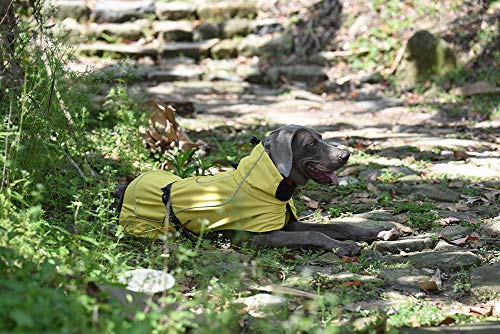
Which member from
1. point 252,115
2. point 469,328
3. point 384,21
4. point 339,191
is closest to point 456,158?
point 339,191

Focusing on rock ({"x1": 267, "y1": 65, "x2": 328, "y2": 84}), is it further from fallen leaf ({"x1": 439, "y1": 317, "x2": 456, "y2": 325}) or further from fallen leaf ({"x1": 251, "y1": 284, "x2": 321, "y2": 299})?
fallen leaf ({"x1": 439, "y1": 317, "x2": 456, "y2": 325})

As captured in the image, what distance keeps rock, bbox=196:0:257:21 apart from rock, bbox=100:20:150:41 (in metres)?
1.20

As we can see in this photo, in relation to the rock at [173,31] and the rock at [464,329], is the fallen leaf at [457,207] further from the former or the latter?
the rock at [173,31]

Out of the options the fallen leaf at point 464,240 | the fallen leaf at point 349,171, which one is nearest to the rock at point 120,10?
the fallen leaf at point 349,171

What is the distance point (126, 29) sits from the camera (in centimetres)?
1317

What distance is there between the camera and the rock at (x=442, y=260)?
429 cm

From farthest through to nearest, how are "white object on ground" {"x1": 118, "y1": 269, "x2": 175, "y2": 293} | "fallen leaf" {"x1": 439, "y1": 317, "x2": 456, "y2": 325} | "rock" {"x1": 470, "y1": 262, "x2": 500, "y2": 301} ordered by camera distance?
"rock" {"x1": 470, "y1": 262, "x2": 500, "y2": 301}, "fallen leaf" {"x1": 439, "y1": 317, "x2": 456, "y2": 325}, "white object on ground" {"x1": 118, "y1": 269, "x2": 175, "y2": 293}

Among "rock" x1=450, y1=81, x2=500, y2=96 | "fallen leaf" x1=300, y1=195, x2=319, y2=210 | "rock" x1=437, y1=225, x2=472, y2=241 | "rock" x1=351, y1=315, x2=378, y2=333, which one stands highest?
"rock" x1=351, y1=315, x2=378, y2=333

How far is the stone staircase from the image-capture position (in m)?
12.1

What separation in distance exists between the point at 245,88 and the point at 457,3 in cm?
417

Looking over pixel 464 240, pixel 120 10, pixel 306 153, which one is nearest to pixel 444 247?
pixel 464 240

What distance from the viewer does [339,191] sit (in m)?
6.18

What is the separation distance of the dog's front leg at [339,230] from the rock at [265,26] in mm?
8813

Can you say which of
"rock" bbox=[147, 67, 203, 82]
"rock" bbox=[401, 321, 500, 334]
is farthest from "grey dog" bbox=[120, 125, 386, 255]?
"rock" bbox=[147, 67, 203, 82]
